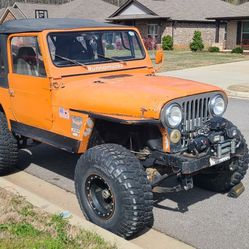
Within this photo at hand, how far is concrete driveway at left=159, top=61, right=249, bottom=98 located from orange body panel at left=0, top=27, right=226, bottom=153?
7939 millimetres

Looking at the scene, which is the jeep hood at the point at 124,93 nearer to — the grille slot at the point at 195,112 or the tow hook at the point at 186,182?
the grille slot at the point at 195,112

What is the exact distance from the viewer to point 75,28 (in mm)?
4980

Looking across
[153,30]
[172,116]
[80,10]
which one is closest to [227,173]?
[172,116]

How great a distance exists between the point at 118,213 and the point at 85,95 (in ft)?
4.10

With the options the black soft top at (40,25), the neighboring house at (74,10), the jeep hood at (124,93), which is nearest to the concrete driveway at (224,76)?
the black soft top at (40,25)

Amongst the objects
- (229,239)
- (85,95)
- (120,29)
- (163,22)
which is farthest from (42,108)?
(163,22)

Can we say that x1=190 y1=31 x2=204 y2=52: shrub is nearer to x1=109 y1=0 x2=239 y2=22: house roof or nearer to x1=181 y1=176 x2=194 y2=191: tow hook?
x1=109 y1=0 x2=239 y2=22: house roof

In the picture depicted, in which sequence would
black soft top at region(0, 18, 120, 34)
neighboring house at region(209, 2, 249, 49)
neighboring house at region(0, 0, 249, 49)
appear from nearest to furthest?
black soft top at region(0, 18, 120, 34)
neighboring house at region(209, 2, 249, 49)
neighboring house at region(0, 0, 249, 49)

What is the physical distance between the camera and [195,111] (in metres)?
4.15

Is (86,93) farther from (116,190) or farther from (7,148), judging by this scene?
(7,148)

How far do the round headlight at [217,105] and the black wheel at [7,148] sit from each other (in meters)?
2.61

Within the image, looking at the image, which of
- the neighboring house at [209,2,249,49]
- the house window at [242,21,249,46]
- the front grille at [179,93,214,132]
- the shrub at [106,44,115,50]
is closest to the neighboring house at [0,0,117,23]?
the neighboring house at [209,2,249,49]

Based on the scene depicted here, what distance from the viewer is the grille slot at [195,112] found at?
13.2 feet

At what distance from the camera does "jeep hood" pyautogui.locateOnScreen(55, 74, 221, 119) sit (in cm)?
388
